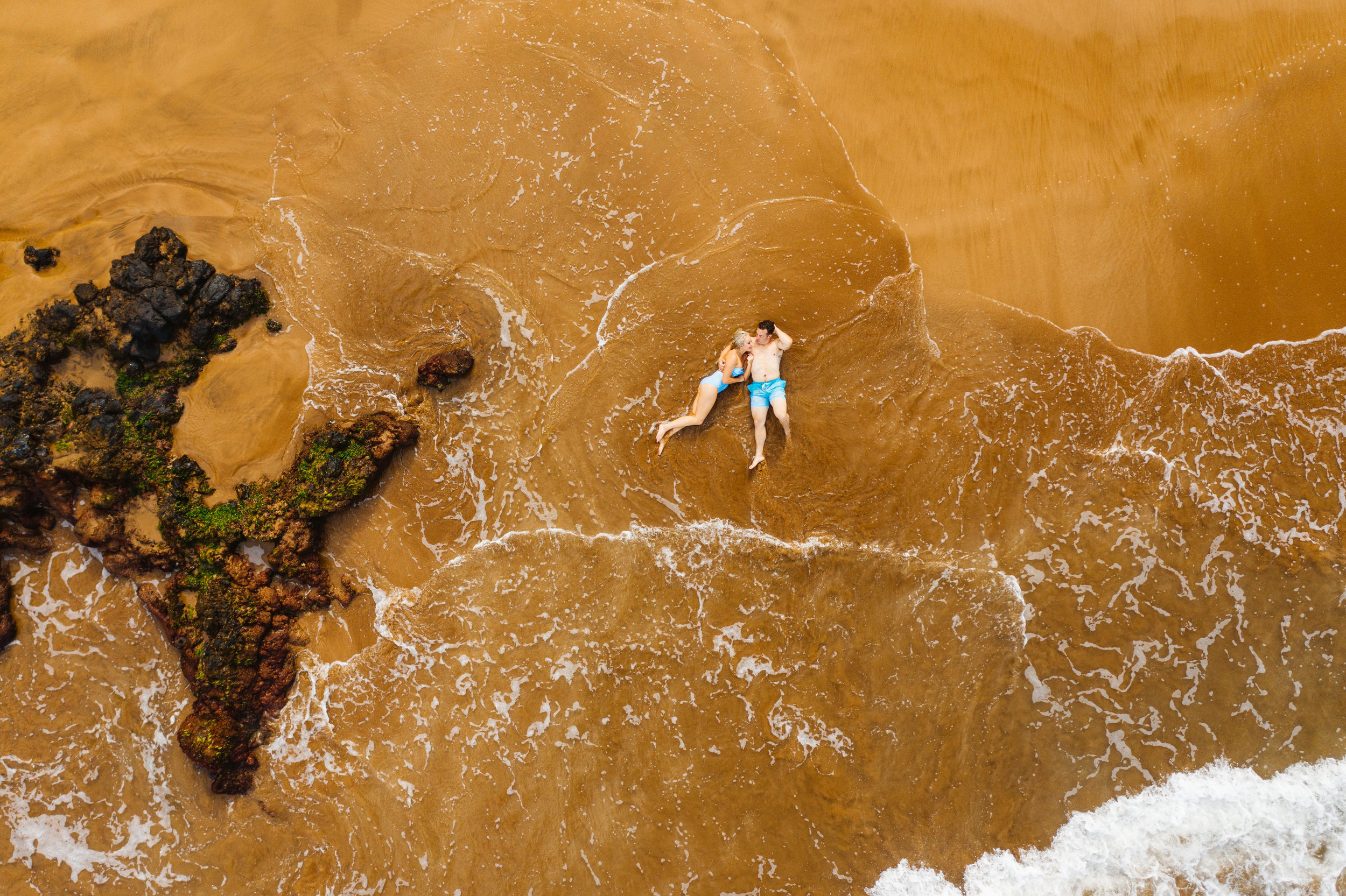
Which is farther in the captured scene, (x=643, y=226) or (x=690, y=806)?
(x=643, y=226)

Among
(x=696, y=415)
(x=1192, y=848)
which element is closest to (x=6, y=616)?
(x=696, y=415)

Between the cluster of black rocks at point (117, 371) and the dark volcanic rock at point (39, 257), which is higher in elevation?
the dark volcanic rock at point (39, 257)

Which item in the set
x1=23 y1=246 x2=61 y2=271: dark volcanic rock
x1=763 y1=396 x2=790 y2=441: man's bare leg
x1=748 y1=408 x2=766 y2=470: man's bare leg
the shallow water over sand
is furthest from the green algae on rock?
x1=763 y1=396 x2=790 y2=441: man's bare leg

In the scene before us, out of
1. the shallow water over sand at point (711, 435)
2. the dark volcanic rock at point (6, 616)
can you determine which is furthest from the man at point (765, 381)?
the dark volcanic rock at point (6, 616)

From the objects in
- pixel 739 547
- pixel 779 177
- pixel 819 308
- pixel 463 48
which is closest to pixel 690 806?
pixel 739 547

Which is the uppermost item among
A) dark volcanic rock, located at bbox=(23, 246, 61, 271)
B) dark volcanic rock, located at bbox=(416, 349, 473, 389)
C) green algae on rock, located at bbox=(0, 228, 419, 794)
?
dark volcanic rock, located at bbox=(23, 246, 61, 271)

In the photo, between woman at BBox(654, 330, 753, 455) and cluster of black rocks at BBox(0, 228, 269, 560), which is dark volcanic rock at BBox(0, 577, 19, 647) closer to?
cluster of black rocks at BBox(0, 228, 269, 560)

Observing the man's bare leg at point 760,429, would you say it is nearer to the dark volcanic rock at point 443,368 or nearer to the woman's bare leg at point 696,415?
the woman's bare leg at point 696,415

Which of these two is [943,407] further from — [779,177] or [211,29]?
[211,29]
